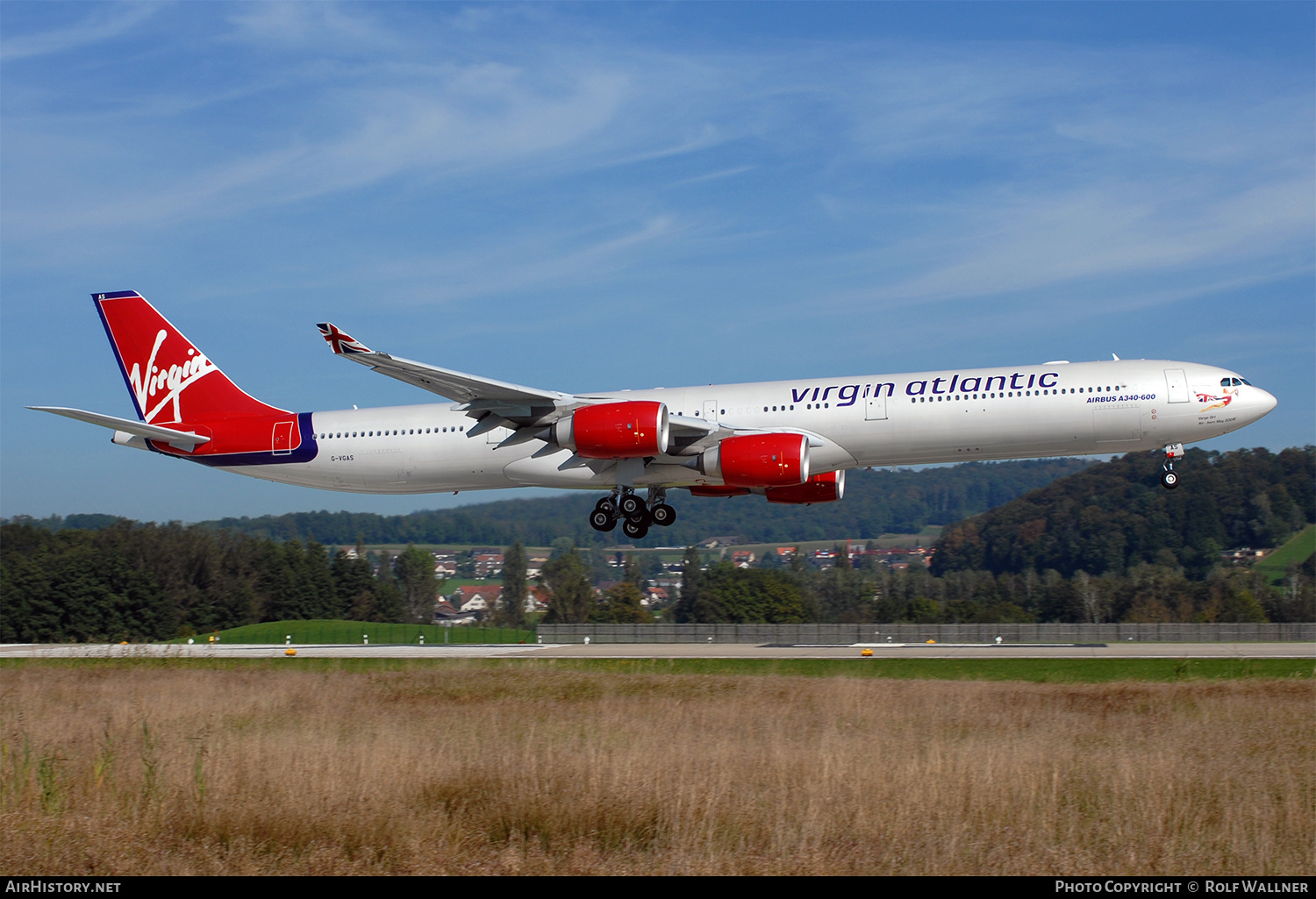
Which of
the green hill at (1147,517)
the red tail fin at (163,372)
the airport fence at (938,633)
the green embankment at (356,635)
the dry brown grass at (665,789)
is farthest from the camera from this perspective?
the green hill at (1147,517)

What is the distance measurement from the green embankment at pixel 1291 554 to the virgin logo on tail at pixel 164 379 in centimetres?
14064

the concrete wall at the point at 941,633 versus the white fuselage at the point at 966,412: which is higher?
the white fuselage at the point at 966,412

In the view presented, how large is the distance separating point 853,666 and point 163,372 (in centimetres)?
2631

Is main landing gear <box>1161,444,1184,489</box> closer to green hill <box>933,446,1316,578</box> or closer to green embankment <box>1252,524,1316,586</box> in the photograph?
green embankment <box>1252,524,1316,586</box>

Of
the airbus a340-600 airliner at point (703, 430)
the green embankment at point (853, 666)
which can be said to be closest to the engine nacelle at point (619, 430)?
the airbus a340-600 airliner at point (703, 430)

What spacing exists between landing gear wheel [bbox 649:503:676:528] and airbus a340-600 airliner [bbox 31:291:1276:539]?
6cm

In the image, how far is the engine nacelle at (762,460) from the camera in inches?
1241

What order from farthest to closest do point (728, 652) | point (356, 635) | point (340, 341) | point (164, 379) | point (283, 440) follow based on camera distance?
point (356, 635) < point (164, 379) < point (728, 652) < point (283, 440) < point (340, 341)

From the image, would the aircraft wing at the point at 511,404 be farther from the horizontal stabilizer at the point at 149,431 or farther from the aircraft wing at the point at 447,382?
the horizontal stabilizer at the point at 149,431

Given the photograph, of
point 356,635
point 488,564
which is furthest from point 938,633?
point 488,564

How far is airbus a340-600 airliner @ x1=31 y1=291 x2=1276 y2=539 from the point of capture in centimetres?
3158

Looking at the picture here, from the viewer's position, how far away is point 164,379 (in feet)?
134

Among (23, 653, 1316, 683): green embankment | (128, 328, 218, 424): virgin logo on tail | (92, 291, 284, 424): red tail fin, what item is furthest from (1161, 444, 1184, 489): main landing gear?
(128, 328, 218, 424): virgin logo on tail

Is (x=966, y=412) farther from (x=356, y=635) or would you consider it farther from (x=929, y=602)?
(x=929, y=602)
